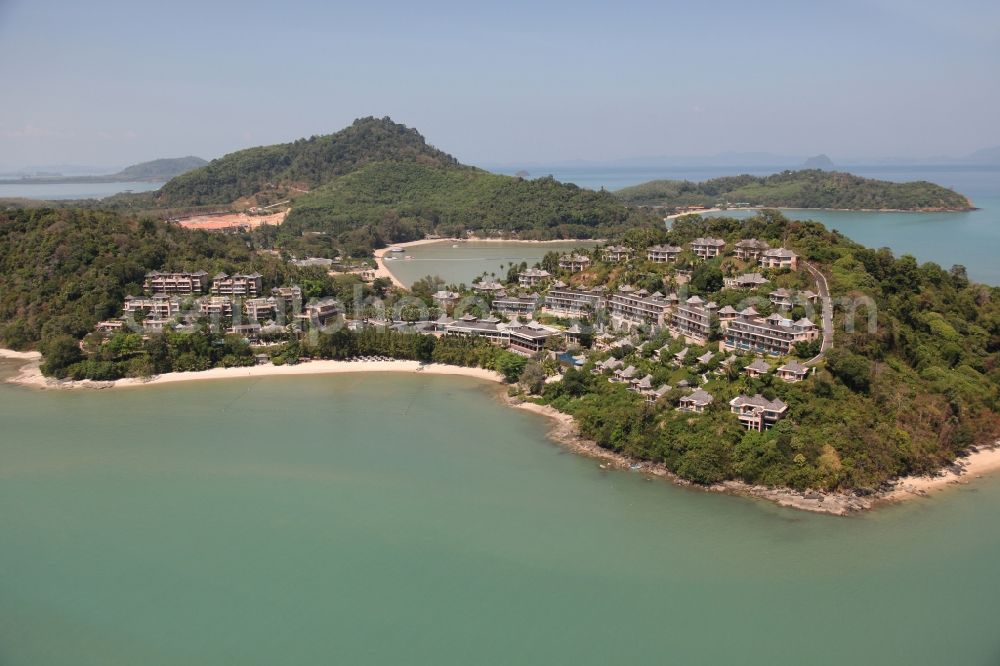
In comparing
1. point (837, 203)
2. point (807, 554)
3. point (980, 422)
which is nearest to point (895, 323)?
point (980, 422)

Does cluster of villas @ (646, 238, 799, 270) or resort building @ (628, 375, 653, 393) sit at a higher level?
cluster of villas @ (646, 238, 799, 270)

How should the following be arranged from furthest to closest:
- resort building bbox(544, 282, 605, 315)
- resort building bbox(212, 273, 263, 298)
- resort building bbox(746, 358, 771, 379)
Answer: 1. resort building bbox(212, 273, 263, 298)
2. resort building bbox(544, 282, 605, 315)
3. resort building bbox(746, 358, 771, 379)

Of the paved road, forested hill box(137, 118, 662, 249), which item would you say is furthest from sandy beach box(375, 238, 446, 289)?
the paved road

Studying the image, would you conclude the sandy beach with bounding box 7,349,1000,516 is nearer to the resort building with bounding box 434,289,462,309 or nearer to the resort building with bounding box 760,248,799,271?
the resort building with bounding box 434,289,462,309

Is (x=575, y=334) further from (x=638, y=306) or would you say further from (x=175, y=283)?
Answer: (x=175, y=283)

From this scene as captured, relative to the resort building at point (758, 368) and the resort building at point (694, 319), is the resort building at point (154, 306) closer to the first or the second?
the resort building at point (694, 319)

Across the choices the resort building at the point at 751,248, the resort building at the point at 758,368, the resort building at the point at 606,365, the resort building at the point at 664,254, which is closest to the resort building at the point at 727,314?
the resort building at the point at 758,368

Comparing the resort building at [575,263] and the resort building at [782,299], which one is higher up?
the resort building at [575,263]
